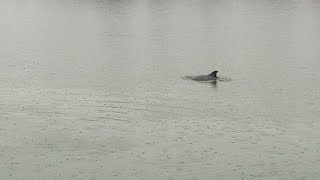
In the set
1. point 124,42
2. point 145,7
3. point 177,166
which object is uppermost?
point 145,7

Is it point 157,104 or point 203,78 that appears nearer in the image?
point 157,104

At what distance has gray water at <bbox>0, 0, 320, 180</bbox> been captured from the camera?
33219 mm

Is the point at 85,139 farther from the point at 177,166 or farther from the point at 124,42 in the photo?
the point at 124,42

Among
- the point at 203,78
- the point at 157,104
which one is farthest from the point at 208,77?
the point at 157,104

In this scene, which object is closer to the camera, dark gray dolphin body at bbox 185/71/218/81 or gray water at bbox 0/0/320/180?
gray water at bbox 0/0/320/180

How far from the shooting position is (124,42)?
262ft

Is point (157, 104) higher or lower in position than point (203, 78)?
lower

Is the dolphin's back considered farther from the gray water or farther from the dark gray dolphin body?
the gray water

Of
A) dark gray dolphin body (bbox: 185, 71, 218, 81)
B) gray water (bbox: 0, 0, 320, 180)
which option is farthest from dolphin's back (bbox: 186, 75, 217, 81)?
gray water (bbox: 0, 0, 320, 180)

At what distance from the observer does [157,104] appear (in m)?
45.8

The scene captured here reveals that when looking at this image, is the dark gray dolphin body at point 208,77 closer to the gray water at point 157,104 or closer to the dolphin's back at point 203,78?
the dolphin's back at point 203,78

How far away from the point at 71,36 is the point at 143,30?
12.5 m

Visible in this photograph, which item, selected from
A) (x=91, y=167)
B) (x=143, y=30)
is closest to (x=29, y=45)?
(x=143, y=30)

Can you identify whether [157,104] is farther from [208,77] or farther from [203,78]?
[208,77]
